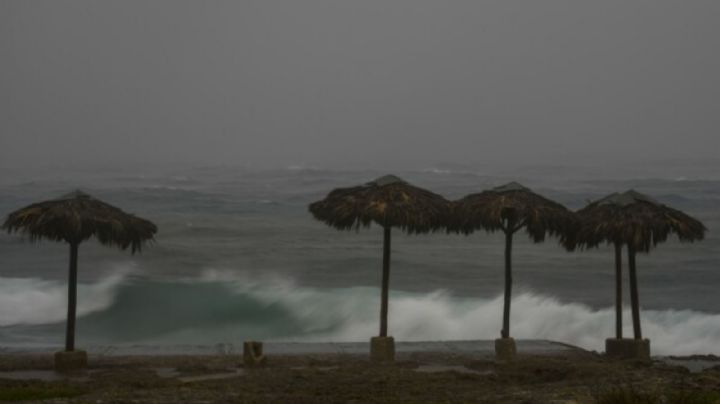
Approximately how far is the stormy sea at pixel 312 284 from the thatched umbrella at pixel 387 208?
8.54 meters

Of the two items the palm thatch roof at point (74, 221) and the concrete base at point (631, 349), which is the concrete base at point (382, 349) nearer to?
the concrete base at point (631, 349)

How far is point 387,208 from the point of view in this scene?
1697 cm

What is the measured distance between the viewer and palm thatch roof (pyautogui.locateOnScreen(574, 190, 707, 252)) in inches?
665

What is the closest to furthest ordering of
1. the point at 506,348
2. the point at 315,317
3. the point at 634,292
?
1. the point at 506,348
2. the point at 634,292
3. the point at 315,317

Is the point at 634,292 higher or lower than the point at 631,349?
higher

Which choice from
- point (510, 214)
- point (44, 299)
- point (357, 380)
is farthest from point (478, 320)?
point (357, 380)

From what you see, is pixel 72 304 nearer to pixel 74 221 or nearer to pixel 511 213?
pixel 74 221

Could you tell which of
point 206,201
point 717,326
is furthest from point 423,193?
point 206,201

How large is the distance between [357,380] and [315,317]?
17.0 meters

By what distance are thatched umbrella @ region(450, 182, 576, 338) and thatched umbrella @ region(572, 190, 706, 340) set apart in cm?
35

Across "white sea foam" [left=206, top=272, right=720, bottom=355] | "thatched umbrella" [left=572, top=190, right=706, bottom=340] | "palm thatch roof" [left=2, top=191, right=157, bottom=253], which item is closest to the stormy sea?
"white sea foam" [left=206, top=272, right=720, bottom=355]

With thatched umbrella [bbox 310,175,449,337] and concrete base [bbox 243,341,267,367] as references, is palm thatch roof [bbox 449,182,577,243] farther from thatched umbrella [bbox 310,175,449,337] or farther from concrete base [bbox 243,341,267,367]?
concrete base [bbox 243,341,267,367]

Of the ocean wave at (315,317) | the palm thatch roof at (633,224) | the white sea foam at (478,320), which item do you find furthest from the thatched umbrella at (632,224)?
the ocean wave at (315,317)

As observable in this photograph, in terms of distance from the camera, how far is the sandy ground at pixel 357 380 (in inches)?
502
